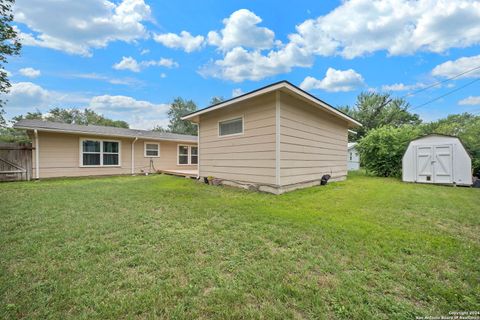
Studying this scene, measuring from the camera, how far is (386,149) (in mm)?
11500

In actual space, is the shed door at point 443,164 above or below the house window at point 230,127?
below

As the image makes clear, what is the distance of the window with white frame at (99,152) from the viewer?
10797 mm

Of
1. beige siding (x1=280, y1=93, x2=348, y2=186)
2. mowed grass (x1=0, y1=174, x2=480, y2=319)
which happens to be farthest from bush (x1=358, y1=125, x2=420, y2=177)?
mowed grass (x1=0, y1=174, x2=480, y2=319)

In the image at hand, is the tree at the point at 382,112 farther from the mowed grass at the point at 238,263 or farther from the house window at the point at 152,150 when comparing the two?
the mowed grass at the point at 238,263

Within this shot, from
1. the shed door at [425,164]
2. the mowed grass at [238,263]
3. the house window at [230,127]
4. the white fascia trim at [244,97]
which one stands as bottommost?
the mowed grass at [238,263]

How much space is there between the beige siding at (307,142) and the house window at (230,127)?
1636 mm

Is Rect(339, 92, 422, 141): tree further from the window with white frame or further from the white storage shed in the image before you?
the window with white frame

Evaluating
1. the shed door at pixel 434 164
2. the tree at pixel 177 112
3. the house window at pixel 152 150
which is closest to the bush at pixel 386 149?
the shed door at pixel 434 164

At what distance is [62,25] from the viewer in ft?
31.3

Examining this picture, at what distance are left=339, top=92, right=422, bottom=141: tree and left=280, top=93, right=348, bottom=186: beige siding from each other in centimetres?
2239

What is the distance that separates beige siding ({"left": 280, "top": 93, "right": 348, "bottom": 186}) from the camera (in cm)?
614

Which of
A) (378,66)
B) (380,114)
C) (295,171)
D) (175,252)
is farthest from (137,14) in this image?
(380,114)

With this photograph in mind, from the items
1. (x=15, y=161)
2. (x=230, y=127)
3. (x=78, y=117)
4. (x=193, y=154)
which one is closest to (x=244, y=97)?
(x=230, y=127)

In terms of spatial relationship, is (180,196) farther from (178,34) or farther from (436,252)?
(178,34)
